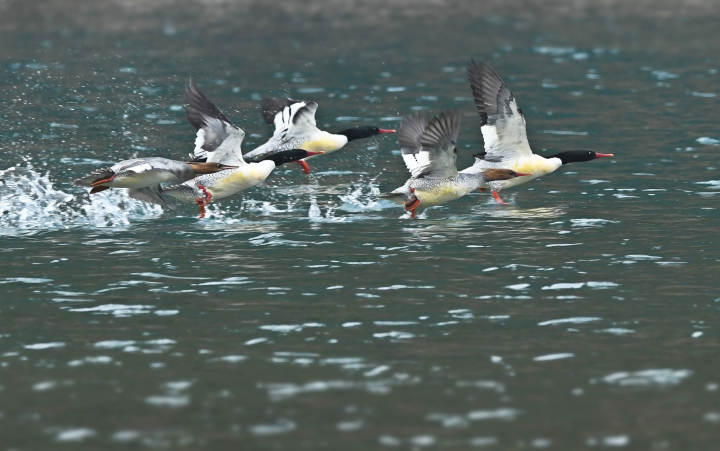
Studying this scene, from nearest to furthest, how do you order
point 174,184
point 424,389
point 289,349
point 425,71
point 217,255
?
point 424,389
point 289,349
point 217,255
point 174,184
point 425,71

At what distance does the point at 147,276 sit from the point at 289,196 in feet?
22.4

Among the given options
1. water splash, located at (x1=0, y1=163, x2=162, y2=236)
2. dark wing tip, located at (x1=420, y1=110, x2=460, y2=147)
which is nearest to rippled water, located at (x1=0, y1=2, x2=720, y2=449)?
water splash, located at (x1=0, y1=163, x2=162, y2=236)

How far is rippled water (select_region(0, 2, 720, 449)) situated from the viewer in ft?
34.7

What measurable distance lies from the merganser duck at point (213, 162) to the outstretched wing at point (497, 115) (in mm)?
3792

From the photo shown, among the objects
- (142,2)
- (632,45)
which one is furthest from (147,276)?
(142,2)

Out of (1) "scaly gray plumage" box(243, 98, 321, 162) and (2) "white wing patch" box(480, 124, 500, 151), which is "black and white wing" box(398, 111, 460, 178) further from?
(1) "scaly gray plumage" box(243, 98, 321, 162)

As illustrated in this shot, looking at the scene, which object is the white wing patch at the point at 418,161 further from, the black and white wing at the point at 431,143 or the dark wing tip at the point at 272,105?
the dark wing tip at the point at 272,105

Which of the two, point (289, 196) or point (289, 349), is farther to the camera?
point (289, 196)

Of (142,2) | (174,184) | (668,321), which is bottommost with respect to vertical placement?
(668,321)

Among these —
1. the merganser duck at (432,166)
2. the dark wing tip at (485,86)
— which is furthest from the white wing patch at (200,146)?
the dark wing tip at (485,86)

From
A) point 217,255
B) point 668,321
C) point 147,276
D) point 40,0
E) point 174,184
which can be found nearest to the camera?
point 668,321

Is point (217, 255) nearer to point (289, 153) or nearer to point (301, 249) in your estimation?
point (301, 249)

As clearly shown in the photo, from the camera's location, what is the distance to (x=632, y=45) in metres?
50.4

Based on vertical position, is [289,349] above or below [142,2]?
below
